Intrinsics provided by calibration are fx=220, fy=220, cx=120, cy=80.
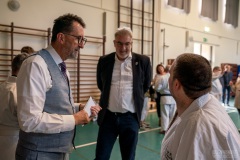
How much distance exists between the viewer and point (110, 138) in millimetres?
2191

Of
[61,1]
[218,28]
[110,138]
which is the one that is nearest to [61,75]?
[110,138]

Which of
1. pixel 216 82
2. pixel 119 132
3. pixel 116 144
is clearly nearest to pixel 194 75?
pixel 119 132

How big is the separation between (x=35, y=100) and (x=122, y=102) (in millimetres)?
1075

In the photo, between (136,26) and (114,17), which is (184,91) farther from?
(136,26)

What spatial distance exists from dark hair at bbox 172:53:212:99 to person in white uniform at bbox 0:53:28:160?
1.35 metres

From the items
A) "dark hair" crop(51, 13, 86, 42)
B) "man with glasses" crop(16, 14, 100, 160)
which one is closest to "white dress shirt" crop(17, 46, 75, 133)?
"man with glasses" crop(16, 14, 100, 160)

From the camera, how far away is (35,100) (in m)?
1.19

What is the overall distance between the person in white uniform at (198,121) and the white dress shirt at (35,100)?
0.63m

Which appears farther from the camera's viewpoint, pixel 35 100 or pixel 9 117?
pixel 9 117

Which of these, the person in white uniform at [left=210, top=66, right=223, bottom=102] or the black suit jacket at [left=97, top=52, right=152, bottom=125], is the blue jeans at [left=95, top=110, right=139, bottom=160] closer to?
the black suit jacket at [left=97, top=52, right=152, bottom=125]

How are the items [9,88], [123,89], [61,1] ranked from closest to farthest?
[9,88], [123,89], [61,1]

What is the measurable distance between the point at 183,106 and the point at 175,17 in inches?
328

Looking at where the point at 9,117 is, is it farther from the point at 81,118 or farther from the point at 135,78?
the point at 135,78

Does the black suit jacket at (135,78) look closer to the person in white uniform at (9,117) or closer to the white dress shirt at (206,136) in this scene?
the person in white uniform at (9,117)
